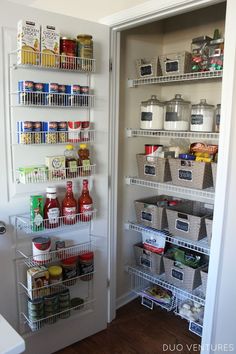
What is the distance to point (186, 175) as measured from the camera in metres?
2.00

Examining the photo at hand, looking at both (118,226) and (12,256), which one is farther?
(118,226)

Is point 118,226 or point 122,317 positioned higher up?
point 118,226

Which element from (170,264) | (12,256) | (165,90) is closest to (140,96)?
(165,90)

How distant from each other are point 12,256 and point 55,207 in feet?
1.16

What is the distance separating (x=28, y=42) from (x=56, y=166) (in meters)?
0.64

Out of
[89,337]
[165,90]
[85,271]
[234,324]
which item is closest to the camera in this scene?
[234,324]

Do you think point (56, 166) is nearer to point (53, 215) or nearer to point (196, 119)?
point (53, 215)

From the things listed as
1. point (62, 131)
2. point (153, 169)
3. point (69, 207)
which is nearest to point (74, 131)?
point (62, 131)

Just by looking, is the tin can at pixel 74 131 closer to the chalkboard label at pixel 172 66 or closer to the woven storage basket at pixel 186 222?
the chalkboard label at pixel 172 66

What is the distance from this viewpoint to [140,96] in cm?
244

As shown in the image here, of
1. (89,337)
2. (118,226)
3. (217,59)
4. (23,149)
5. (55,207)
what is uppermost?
(217,59)

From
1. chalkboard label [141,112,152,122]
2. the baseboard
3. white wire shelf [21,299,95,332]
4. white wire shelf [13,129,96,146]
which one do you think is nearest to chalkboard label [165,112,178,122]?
chalkboard label [141,112,152,122]

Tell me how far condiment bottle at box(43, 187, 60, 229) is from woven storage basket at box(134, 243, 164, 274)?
89 cm

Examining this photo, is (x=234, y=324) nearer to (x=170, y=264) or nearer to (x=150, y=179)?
(x=170, y=264)
